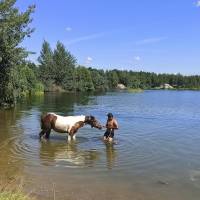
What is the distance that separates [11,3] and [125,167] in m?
26.6

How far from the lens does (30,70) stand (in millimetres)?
92562

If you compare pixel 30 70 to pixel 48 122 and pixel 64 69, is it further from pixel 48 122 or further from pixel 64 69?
pixel 48 122

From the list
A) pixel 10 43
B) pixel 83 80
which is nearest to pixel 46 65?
pixel 83 80

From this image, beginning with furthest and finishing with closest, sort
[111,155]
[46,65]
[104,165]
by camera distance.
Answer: [46,65] < [111,155] < [104,165]

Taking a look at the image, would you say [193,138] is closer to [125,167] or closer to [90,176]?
[125,167]

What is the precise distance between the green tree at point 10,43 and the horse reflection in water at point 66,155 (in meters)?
18.5

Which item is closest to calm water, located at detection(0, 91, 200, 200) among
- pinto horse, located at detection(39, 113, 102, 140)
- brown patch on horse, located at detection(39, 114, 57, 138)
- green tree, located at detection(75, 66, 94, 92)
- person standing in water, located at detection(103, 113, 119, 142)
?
person standing in water, located at detection(103, 113, 119, 142)

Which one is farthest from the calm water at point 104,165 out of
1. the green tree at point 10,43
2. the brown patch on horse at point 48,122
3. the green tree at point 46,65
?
the green tree at point 46,65

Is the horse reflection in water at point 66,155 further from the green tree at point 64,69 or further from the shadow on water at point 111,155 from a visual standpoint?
the green tree at point 64,69

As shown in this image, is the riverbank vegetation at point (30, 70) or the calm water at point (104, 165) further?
the riverbank vegetation at point (30, 70)

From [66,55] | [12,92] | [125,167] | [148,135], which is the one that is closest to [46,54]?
[66,55]

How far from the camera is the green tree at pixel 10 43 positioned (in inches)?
1474

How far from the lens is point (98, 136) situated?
24.5m

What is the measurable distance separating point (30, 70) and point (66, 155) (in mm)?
75846
